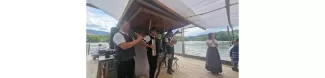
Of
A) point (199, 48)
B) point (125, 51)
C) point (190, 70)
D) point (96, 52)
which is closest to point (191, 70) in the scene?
point (190, 70)

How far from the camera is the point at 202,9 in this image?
825mm

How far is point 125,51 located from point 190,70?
0.34 metres

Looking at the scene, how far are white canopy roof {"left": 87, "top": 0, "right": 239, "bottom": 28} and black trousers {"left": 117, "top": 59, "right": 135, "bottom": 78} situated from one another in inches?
9.8

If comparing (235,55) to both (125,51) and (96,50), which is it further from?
(96,50)

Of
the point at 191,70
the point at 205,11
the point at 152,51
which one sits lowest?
the point at 191,70

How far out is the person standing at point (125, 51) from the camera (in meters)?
0.76

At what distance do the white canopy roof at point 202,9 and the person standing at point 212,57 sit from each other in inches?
2.9
